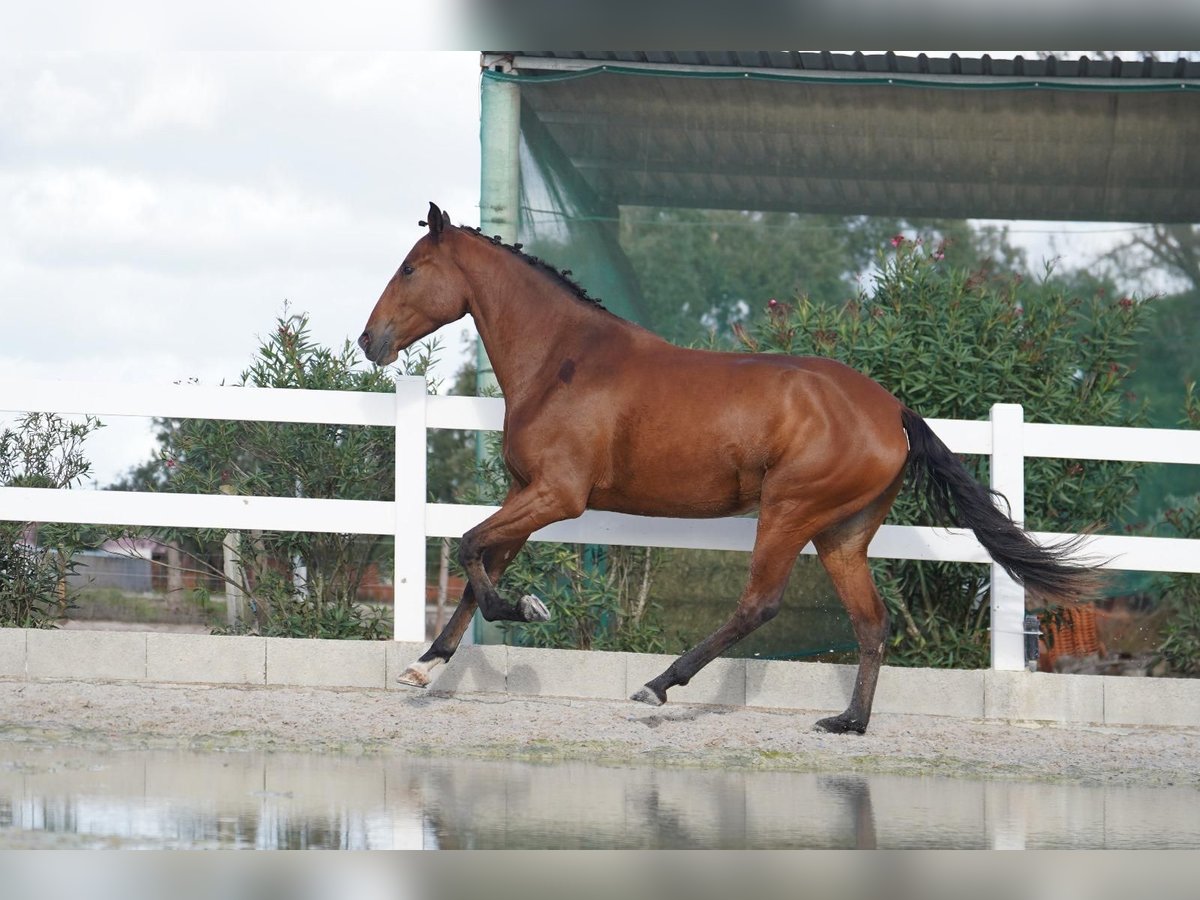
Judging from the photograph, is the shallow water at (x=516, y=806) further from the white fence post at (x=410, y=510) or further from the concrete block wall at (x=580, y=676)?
the white fence post at (x=410, y=510)

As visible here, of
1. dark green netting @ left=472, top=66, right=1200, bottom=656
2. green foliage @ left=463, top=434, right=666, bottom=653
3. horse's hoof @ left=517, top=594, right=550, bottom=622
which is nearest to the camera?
horse's hoof @ left=517, top=594, right=550, bottom=622

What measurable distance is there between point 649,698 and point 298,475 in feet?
9.57

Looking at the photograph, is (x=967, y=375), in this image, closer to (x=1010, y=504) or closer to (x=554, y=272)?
(x=1010, y=504)

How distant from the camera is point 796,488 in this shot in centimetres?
620

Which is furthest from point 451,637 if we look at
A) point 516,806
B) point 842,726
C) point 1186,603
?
point 1186,603

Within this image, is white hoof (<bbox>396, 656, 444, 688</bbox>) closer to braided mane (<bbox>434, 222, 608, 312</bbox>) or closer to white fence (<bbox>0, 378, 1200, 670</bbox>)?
white fence (<bbox>0, 378, 1200, 670</bbox>)

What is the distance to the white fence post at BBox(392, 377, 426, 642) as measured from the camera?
7.19m

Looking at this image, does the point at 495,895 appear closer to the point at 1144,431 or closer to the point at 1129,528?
the point at 1144,431

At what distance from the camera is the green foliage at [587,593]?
7691 mm

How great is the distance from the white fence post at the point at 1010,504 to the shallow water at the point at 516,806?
1.69 metres

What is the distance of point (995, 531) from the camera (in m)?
6.48

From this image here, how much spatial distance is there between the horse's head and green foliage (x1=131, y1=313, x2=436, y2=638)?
1259 millimetres

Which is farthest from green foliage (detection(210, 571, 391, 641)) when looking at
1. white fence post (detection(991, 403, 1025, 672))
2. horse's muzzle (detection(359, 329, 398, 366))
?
white fence post (detection(991, 403, 1025, 672))

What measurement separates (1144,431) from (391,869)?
17.3 feet
